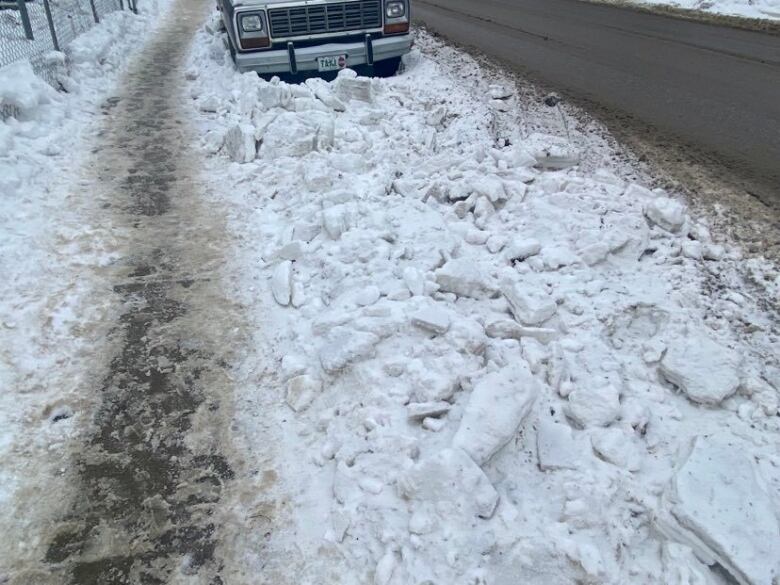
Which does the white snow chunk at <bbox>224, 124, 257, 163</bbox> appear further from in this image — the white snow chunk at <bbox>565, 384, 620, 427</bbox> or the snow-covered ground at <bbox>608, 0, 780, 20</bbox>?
the snow-covered ground at <bbox>608, 0, 780, 20</bbox>

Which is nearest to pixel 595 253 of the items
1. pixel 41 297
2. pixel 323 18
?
pixel 41 297

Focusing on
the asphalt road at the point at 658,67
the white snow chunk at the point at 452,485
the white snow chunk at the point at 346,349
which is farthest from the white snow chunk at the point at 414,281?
the asphalt road at the point at 658,67

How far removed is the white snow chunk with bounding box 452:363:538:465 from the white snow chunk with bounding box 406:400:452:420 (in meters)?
0.15

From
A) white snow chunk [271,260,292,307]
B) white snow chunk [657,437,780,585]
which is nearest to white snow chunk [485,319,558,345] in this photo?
white snow chunk [657,437,780,585]

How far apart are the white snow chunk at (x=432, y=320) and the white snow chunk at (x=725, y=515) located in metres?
1.58

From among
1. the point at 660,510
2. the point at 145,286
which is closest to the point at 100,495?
the point at 145,286

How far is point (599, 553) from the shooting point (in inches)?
105

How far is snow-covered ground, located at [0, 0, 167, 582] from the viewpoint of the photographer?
10.3ft

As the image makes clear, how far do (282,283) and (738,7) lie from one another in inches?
676

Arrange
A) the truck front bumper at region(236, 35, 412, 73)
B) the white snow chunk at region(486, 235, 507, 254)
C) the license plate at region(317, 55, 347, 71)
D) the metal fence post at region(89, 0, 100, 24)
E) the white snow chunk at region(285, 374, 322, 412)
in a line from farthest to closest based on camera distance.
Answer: the metal fence post at region(89, 0, 100, 24), the license plate at region(317, 55, 347, 71), the truck front bumper at region(236, 35, 412, 73), the white snow chunk at region(486, 235, 507, 254), the white snow chunk at region(285, 374, 322, 412)

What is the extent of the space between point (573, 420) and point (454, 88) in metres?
6.45

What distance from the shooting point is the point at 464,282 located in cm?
424

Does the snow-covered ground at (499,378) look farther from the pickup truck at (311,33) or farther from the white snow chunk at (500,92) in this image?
the pickup truck at (311,33)

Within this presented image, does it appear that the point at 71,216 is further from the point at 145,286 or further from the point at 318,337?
the point at 318,337
